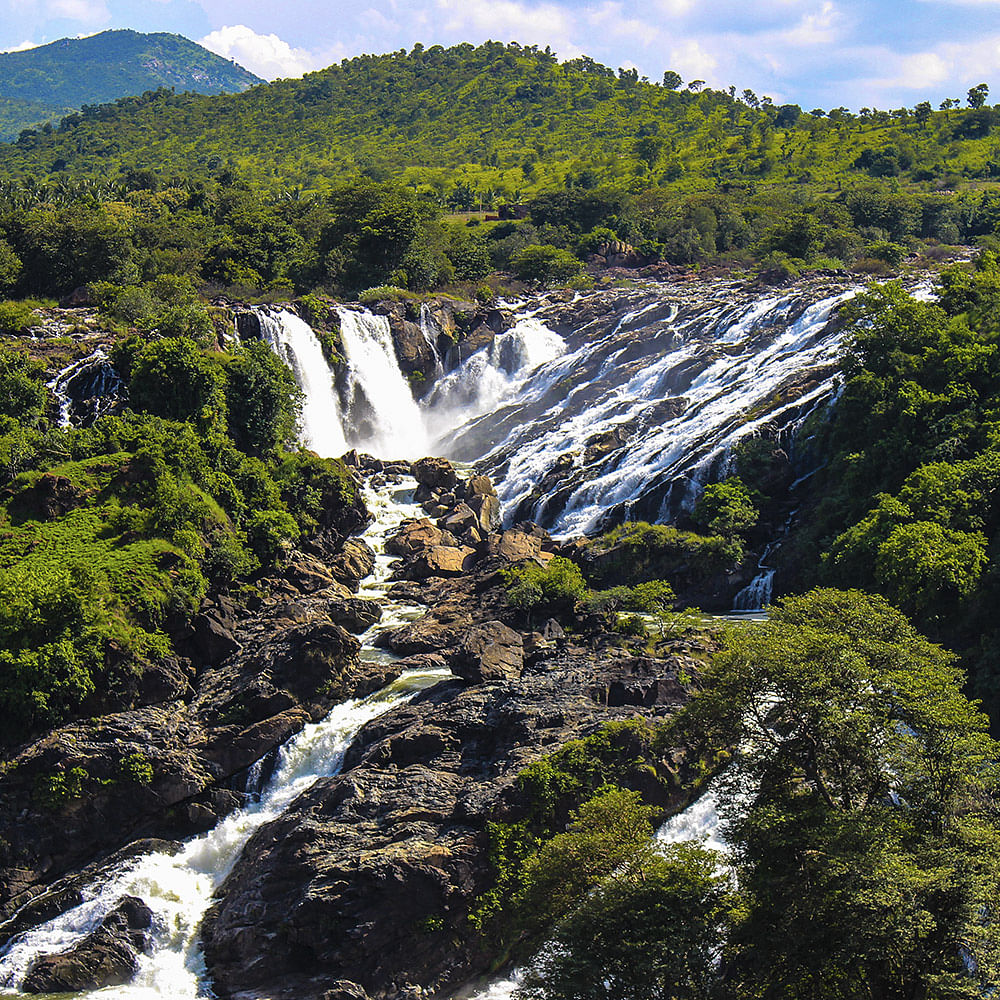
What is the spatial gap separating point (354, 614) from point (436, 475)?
17.5 metres

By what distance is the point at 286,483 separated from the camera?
48.6 m

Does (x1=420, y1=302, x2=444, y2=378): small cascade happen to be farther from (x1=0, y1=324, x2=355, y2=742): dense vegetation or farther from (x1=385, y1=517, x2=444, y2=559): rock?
(x1=385, y1=517, x2=444, y2=559): rock

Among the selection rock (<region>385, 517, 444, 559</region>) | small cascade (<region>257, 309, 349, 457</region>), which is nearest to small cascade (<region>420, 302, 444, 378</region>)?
small cascade (<region>257, 309, 349, 457</region>)

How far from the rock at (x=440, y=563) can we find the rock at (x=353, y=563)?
88.1 inches

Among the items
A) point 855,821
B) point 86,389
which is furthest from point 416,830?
point 86,389

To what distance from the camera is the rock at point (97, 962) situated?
82.4 feet

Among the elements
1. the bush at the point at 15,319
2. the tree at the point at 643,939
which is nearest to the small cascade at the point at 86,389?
the bush at the point at 15,319

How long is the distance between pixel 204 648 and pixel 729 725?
2249 centimetres

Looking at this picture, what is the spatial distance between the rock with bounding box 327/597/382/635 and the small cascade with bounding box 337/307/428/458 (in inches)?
1056

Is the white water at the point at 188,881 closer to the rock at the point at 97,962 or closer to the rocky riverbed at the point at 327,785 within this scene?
the rock at the point at 97,962

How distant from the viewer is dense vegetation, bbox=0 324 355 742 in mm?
32812

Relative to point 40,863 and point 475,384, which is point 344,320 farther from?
point 40,863

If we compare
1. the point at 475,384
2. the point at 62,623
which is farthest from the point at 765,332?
the point at 62,623

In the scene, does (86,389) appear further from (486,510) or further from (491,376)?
(491,376)
